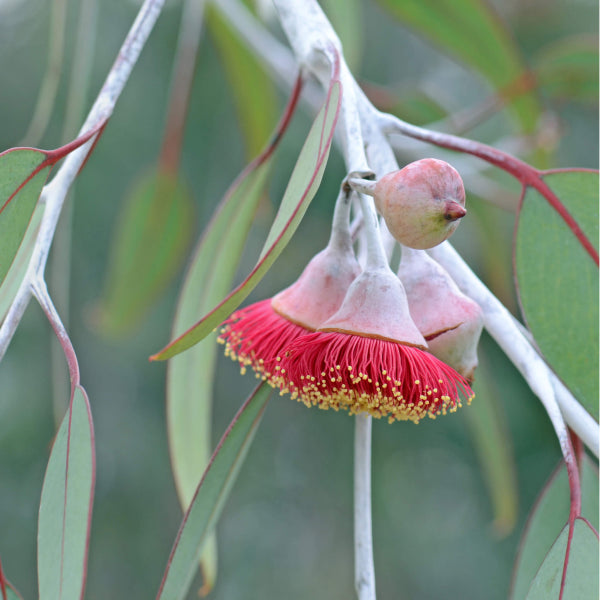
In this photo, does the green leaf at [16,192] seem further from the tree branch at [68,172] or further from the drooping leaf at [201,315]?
the drooping leaf at [201,315]

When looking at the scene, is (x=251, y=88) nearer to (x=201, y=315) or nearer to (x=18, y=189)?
(x=201, y=315)

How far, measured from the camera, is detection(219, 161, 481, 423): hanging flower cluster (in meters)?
0.41

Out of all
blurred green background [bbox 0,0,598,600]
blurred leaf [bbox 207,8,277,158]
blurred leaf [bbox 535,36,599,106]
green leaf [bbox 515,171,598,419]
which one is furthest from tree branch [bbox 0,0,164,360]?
blurred green background [bbox 0,0,598,600]

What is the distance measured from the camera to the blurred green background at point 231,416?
89.7 inches

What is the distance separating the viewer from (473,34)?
3.33 feet

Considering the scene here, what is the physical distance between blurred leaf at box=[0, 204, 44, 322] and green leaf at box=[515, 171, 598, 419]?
0.34m

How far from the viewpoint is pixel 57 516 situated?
398 mm

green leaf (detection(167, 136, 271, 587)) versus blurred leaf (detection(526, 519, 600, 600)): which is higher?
green leaf (detection(167, 136, 271, 587))

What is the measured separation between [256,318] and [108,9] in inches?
76.1

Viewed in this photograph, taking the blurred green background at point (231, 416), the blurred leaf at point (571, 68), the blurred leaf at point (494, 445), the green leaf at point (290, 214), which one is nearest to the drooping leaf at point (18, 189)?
the green leaf at point (290, 214)

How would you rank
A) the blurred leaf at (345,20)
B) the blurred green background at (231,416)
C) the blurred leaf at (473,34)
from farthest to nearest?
the blurred green background at (231,416) < the blurred leaf at (473,34) < the blurred leaf at (345,20)

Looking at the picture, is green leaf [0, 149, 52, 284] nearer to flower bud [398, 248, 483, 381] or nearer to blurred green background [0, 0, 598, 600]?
flower bud [398, 248, 483, 381]

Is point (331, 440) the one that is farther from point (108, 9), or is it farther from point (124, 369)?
point (108, 9)

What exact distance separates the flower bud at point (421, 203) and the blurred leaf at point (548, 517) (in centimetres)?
32
